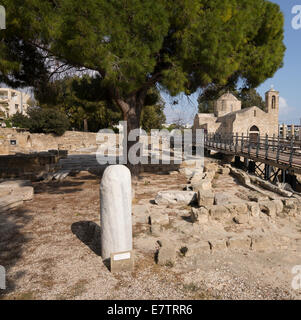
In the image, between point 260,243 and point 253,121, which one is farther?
point 253,121

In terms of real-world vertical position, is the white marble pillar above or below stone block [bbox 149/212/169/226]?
above

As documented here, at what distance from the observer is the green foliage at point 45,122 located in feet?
88.6

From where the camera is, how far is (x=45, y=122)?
90.5 feet

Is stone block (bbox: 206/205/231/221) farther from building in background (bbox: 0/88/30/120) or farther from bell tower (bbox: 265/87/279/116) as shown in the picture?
building in background (bbox: 0/88/30/120)

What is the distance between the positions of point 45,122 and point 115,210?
27013mm

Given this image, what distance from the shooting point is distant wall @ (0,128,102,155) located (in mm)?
22153

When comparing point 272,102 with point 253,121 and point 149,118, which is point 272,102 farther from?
point 149,118

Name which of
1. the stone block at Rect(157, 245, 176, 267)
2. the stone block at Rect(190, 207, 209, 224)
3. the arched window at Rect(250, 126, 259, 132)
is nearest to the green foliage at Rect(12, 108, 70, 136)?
the arched window at Rect(250, 126, 259, 132)

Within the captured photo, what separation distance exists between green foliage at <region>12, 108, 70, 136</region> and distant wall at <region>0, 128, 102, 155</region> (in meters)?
1.04

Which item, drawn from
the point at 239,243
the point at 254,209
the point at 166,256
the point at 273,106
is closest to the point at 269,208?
the point at 254,209

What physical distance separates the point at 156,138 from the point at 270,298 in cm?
3003

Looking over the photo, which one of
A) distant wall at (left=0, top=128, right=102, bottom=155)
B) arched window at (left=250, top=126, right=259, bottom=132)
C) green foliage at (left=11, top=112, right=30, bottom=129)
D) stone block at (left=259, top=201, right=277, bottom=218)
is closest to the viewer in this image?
stone block at (left=259, top=201, right=277, bottom=218)

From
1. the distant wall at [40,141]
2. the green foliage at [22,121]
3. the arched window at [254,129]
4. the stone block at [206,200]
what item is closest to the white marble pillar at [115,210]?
the stone block at [206,200]
